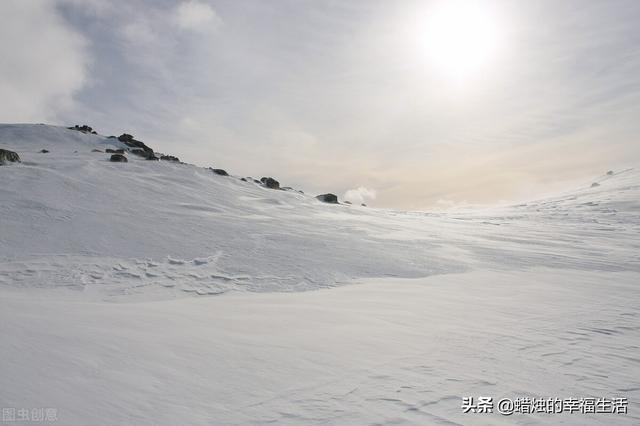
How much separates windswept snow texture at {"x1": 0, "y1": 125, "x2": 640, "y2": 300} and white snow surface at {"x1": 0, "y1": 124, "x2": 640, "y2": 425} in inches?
1.9

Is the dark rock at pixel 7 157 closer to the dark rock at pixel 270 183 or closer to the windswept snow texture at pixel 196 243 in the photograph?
the windswept snow texture at pixel 196 243

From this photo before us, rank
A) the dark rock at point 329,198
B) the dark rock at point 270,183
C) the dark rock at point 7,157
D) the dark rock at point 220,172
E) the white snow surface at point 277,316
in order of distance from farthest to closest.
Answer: the dark rock at point 329,198 < the dark rock at point 270,183 < the dark rock at point 220,172 < the dark rock at point 7,157 < the white snow surface at point 277,316

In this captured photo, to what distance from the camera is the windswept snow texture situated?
4996mm

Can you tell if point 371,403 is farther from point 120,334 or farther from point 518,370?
point 120,334

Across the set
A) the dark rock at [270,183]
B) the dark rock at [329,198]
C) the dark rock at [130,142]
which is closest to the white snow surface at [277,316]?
the dark rock at [270,183]

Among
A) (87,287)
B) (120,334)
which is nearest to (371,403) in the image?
(120,334)

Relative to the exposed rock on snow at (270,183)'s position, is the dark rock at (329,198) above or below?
below

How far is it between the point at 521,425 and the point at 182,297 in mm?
3819

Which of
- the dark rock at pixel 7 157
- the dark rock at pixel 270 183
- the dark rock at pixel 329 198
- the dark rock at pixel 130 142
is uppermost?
the dark rock at pixel 130 142

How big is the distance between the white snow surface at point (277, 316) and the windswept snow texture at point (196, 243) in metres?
0.05

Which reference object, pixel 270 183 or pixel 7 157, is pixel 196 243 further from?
pixel 270 183

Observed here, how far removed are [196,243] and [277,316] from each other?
354 cm

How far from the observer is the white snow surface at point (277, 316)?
193 cm

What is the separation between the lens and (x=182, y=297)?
4426 millimetres
